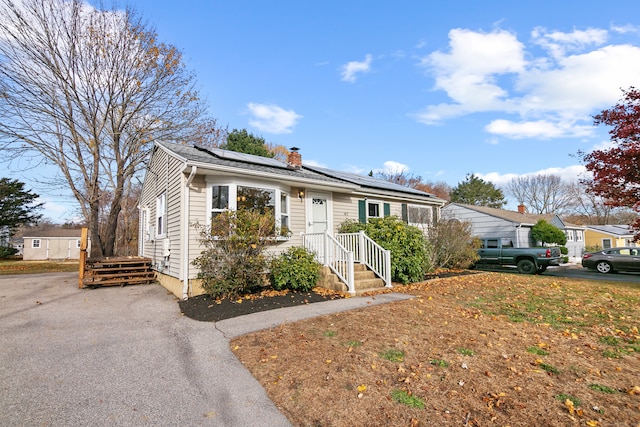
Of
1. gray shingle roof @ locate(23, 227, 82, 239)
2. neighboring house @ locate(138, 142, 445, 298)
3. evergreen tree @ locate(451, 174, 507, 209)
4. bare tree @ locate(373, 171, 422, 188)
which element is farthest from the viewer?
evergreen tree @ locate(451, 174, 507, 209)

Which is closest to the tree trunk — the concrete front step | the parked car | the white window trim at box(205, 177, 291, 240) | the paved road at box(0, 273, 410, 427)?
the paved road at box(0, 273, 410, 427)

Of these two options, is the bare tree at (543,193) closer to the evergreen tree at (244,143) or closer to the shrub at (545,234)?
the shrub at (545,234)

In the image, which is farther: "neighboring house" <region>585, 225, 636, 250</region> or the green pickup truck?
"neighboring house" <region>585, 225, 636, 250</region>

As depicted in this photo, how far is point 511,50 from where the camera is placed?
972 centimetres

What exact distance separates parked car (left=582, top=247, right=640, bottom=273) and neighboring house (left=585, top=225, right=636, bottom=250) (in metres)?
17.9

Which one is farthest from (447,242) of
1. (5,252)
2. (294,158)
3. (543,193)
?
(5,252)

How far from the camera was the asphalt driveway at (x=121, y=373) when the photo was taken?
109 inches

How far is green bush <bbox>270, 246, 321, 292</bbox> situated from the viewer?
7.56 metres

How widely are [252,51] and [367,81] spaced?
4.64 metres

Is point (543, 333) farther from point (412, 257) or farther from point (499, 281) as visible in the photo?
point (499, 281)

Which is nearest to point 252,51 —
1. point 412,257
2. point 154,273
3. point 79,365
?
point 154,273

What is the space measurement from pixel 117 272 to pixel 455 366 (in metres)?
10.2

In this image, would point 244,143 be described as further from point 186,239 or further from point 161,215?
point 186,239

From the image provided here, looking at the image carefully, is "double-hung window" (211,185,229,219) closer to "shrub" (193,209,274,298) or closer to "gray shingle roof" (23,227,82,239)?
"shrub" (193,209,274,298)
